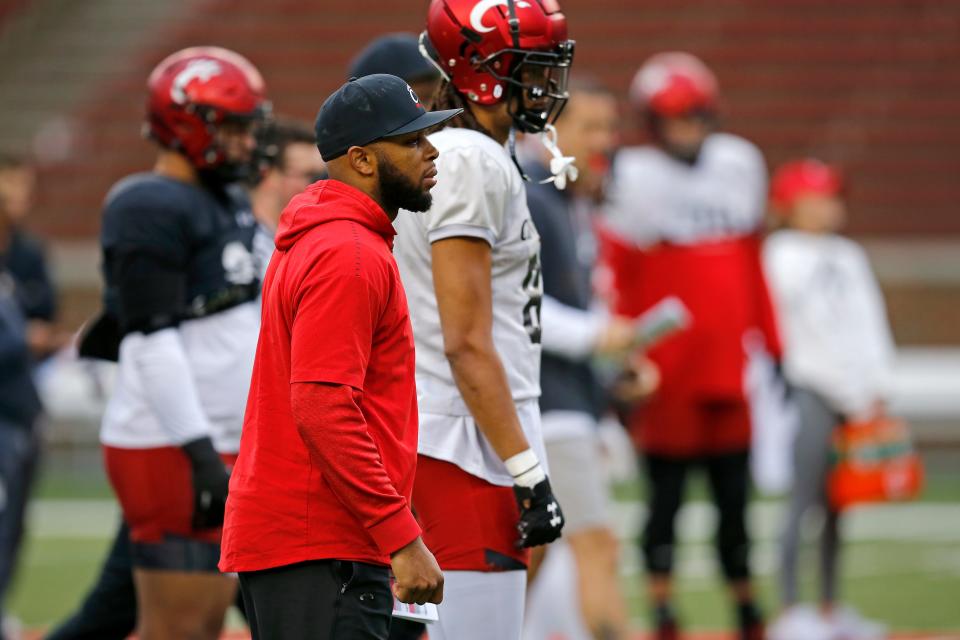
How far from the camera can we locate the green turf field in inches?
317

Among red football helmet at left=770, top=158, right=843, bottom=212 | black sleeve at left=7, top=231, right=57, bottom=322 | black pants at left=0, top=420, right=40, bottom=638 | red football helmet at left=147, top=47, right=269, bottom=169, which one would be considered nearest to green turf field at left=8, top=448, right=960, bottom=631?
black pants at left=0, top=420, right=40, bottom=638

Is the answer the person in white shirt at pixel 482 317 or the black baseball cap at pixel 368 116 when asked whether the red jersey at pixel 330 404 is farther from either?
the person in white shirt at pixel 482 317

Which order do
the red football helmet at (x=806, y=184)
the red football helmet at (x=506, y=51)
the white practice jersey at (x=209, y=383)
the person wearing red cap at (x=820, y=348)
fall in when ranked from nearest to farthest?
the red football helmet at (x=506, y=51) < the white practice jersey at (x=209, y=383) < the person wearing red cap at (x=820, y=348) < the red football helmet at (x=806, y=184)

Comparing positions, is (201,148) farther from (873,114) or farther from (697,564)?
(873,114)

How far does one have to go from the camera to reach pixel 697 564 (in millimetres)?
9391

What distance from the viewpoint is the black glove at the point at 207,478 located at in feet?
14.2

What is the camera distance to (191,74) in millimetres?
4672

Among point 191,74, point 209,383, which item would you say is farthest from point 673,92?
point 209,383

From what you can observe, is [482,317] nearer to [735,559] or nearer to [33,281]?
[735,559]

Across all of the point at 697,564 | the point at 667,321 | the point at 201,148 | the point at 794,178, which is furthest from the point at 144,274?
the point at 697,564

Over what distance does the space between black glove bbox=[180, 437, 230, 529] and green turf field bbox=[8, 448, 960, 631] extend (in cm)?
374

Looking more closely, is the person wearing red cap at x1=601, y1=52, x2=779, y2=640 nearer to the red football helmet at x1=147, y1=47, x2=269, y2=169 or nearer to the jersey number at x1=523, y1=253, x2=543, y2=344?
the red football helmet at x1=147, y1=47, x2=269, y2=169

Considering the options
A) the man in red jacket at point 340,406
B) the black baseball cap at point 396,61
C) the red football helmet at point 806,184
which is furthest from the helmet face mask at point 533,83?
the red football helmet at point 806,184

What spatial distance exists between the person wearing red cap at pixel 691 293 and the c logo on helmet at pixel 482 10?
3.16 meters
